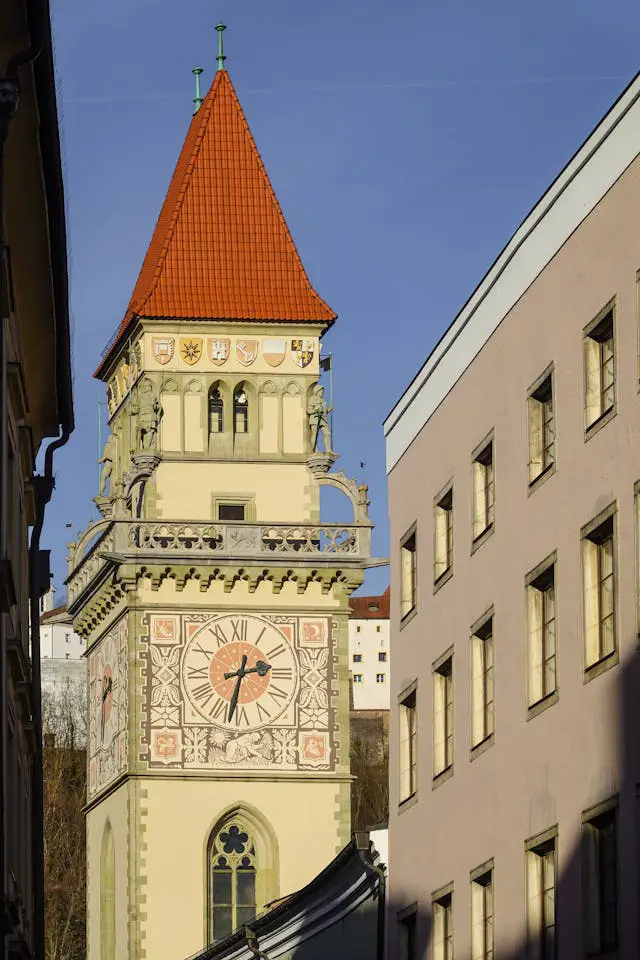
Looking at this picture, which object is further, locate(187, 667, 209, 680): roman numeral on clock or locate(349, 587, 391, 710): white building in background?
locate(349, 587, 391, 710): white building in background

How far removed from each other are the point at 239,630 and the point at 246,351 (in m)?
7.51

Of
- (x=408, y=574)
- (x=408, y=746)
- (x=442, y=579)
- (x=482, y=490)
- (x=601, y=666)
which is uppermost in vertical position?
(x=408, y=574)

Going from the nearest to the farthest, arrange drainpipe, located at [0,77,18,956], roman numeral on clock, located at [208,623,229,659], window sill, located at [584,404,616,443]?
drainpipe, located at [0,77,18,956] < window sill, located at [584,404,616,443] < roman numeral on clock, located at [208,623,229,659]

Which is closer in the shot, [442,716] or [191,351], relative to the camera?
[442,716]

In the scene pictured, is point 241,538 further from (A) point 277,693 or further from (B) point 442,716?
(B) point 442,716

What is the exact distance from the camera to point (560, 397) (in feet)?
78.8

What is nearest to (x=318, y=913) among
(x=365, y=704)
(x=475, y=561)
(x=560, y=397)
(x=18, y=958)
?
(x=475, y=561)

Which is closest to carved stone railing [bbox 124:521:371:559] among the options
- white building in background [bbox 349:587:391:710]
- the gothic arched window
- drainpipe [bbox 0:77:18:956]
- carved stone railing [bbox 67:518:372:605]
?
carved stone railing [bbox 67:518:372:605]

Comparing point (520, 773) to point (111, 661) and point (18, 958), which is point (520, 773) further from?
point (111, 661)

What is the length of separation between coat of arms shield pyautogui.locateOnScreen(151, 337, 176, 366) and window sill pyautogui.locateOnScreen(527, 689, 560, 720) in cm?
4122

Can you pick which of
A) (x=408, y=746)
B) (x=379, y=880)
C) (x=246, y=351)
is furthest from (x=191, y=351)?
(x=408, y=746)

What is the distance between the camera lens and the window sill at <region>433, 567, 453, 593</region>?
95.6 feet

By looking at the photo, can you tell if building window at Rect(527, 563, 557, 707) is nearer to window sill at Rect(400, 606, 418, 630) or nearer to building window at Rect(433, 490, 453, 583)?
building window at Rect(433, 490, 453, 583)

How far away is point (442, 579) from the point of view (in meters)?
29.5
